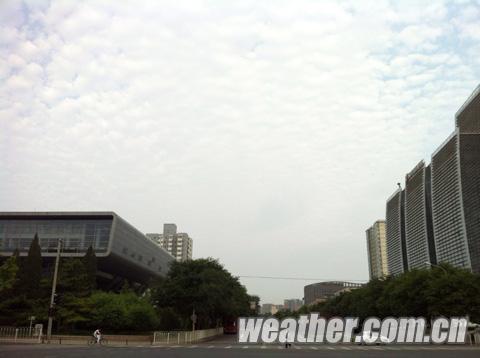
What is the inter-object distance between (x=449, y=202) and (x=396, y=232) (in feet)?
171

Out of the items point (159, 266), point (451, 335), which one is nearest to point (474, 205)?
point (451, 335)

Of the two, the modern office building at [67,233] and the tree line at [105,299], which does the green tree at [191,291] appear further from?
the modern office building at [67,233]

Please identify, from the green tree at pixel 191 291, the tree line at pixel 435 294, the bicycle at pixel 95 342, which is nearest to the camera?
the bicycle at pixel 95 342

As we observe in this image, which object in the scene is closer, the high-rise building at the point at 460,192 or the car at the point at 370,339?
the car at the point at 370,339

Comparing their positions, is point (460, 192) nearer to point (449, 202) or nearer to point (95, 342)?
point (449, 202)

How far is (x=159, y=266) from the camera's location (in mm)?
123312

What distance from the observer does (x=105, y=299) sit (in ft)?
159

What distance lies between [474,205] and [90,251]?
253 feet

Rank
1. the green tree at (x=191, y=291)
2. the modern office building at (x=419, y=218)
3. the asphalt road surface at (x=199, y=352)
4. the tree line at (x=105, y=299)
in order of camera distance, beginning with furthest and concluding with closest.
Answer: the modern office building at (x=419, y=218)
the green tree at (x=191, y=291)
the tree line at (x=105, y=299)
the asphalt road surface at (x=199, y=352)

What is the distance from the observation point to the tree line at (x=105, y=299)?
152ft

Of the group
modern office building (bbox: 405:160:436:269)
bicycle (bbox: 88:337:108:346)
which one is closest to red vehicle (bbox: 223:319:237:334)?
bicycle (bbox: 88:337:108:346)

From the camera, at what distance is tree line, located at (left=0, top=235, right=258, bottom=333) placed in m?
46.4

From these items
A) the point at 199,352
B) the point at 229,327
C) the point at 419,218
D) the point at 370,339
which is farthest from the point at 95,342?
the point at 419,218

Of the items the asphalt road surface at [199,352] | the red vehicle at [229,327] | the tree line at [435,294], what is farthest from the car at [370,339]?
the red vehicle at [229,327]
